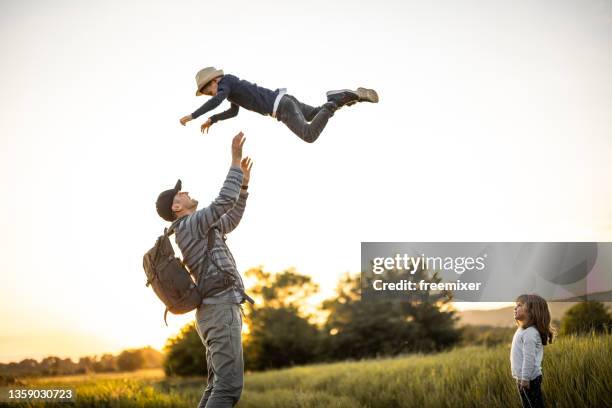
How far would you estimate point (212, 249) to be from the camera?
190 inches

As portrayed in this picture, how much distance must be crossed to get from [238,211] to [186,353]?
992 inches

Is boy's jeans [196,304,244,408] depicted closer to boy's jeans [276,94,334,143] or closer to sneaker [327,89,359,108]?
boy's jeans [276,94,334,143]

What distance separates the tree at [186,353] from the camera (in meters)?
28.6

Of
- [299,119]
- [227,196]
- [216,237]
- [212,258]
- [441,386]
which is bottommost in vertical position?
[441,386]

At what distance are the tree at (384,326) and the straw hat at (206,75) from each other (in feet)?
78.4

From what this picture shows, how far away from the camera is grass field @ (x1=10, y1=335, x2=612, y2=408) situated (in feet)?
21.3

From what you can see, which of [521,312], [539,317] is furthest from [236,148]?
[539,317]

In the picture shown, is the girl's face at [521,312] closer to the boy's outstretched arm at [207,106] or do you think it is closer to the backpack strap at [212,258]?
the backpack strap at [212,258]

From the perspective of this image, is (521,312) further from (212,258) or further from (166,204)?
(166,204)

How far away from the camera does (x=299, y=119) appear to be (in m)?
5.77

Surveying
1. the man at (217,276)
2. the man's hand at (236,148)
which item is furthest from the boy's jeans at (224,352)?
the man's hand at (236,148)

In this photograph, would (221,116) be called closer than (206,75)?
No

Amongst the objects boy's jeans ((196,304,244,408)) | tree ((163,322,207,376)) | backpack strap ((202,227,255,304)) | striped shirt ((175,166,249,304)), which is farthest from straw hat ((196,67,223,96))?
tree ((163,322,207,376))

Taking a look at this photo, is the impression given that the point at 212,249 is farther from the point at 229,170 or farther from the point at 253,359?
the point at 253,359
